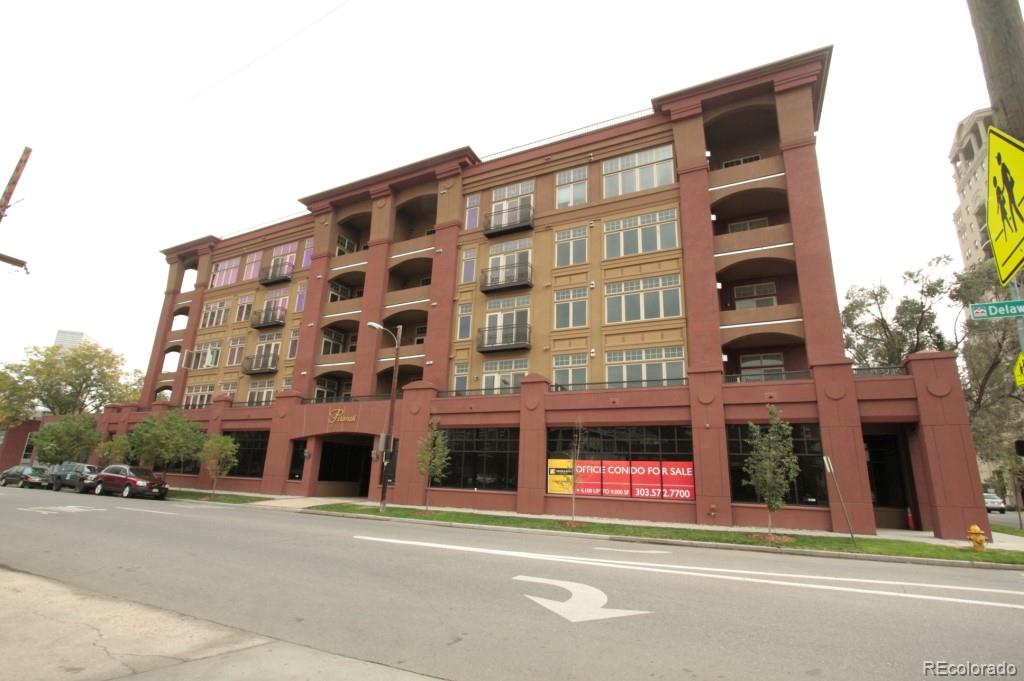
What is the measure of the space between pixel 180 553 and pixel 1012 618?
522 inches

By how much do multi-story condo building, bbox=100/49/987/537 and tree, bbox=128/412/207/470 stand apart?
2570 millimetres

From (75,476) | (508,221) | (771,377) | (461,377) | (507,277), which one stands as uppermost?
(508,221)

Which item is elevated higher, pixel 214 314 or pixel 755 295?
pixel 214 314

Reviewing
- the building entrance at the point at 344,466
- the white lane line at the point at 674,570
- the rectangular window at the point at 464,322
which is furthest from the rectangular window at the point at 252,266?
the white lane line at the point at 674,570

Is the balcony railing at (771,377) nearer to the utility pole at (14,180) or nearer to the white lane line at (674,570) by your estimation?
the white lane line at (674,570)

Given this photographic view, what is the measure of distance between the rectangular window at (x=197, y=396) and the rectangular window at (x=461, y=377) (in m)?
22.1

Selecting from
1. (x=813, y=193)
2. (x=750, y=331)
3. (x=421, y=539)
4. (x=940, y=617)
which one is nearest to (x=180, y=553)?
(x=421, y=539)

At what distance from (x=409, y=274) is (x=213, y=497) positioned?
17.7m

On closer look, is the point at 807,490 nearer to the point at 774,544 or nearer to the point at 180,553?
the point at 774,544

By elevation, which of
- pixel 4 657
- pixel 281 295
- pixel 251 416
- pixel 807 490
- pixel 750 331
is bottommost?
pixel 4 657

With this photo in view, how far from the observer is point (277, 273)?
38.6 m

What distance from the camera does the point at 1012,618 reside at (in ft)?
20.7

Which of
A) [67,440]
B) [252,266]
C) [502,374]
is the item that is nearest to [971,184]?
[502,374]

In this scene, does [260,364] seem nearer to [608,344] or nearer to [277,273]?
[277,273]
